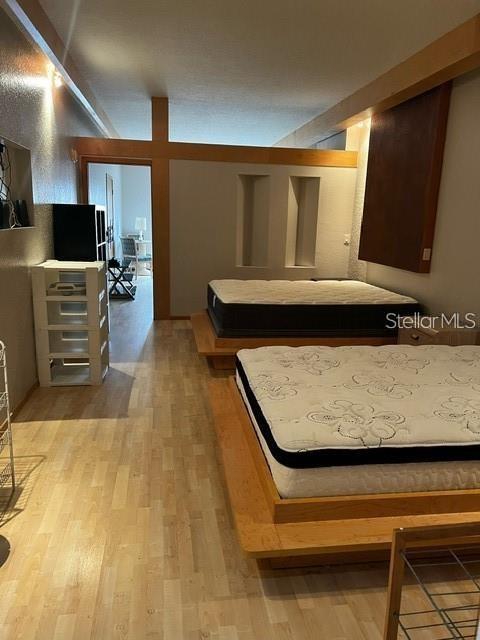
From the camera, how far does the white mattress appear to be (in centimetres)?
427

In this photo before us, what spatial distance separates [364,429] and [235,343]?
234 cm

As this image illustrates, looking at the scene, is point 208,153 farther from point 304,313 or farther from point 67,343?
point 67,343

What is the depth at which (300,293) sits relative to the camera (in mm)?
4621

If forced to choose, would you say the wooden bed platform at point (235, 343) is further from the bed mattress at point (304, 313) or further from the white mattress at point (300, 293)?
the white mattress at point (300, 293)

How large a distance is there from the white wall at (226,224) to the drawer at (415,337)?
247cm

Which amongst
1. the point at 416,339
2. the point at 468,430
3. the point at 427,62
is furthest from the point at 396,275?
the point at 468,430

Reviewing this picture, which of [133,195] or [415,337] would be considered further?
[133,195]

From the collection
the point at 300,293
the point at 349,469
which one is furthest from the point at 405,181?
the point at 349,469

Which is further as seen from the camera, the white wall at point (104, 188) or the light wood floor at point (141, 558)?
the white wall at point (104, 188)

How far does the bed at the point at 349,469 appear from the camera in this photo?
1690 millimetres

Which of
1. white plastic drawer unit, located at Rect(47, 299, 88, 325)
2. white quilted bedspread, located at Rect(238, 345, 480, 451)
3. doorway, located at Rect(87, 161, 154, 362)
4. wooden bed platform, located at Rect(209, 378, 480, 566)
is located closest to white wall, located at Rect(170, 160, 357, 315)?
doorway, located at Rect(87, 161, 154, 362)

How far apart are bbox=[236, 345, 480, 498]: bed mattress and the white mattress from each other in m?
1.82

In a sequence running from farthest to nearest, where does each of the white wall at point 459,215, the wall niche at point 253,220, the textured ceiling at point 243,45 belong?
the wall niche at point 253,220, the white wall at point 459,215, the textured ceiling at point 243,45
